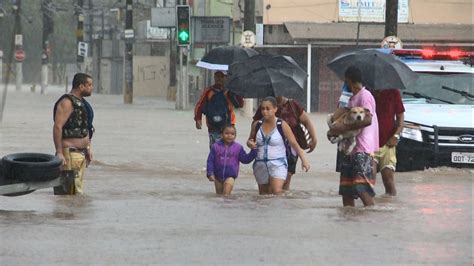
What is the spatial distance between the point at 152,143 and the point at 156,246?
54.7ft

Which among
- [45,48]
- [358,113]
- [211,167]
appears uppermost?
[358,113]

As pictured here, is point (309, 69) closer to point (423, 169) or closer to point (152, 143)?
point (152, 143)

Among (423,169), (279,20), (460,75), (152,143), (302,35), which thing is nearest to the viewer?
(423,169)

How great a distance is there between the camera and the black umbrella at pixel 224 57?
19.5 m

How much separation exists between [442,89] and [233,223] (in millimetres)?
8152

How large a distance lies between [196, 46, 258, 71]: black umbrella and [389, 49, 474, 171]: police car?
7.15 feet

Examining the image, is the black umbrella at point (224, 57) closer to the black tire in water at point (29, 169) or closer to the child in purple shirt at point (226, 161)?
the child in purple shirt at point (226, 161)

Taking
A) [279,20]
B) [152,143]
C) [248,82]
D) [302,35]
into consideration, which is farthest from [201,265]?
[279,20]

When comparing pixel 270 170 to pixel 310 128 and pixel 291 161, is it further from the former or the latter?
pixel 310 128

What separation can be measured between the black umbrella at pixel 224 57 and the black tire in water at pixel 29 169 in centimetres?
607

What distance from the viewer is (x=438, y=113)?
61.9 feet

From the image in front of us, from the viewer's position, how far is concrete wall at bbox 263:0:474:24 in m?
52.1

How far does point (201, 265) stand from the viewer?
9.82m

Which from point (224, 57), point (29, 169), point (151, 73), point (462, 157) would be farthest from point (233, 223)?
point (151, 73)
